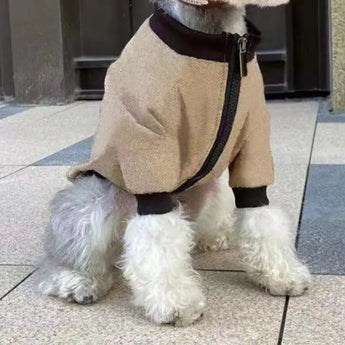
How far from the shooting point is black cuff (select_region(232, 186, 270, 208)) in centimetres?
323

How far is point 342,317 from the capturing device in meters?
2.96

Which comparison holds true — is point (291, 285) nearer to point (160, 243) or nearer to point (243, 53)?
point (160, 243)

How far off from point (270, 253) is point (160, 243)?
1.75 ft

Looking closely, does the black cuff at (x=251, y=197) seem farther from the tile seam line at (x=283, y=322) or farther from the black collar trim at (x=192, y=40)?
the black collar trim at (x=192, y=40)

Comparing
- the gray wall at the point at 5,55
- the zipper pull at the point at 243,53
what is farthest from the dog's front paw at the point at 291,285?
the gray wall at the point at 5,55

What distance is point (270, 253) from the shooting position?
3281 millimetres

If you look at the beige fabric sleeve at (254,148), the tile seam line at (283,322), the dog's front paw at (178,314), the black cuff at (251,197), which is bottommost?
the tile seam line at (283,322)

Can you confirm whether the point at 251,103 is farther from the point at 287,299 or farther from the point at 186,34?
the point at 287,299

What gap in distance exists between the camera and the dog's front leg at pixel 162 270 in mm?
2949

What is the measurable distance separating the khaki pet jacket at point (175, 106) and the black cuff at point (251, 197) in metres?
0.19

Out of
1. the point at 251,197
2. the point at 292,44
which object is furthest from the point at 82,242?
the point at 292,44

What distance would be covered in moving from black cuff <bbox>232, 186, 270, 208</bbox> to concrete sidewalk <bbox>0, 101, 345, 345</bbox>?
367 millimetres

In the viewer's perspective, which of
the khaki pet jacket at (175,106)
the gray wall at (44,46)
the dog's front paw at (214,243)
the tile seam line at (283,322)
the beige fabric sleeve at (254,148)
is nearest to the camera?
the tile seam line at (283,322)

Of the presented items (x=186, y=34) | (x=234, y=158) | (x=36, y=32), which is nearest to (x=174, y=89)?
(x=186, y=34)
